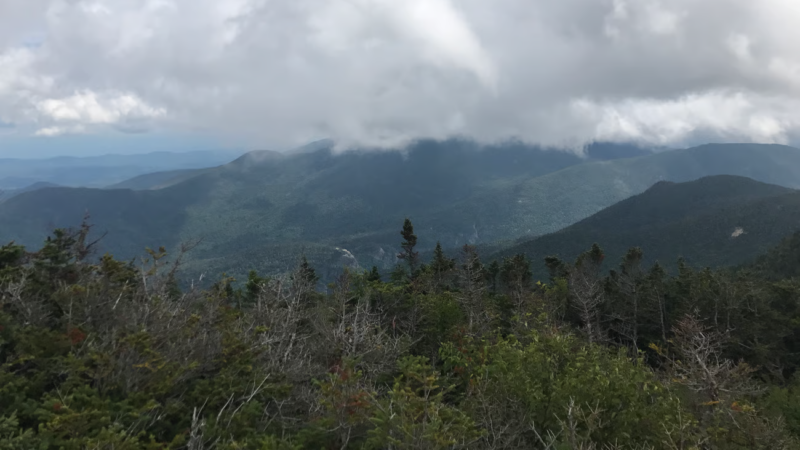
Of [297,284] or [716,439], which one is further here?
[297,284]

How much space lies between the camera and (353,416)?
10.0 metres

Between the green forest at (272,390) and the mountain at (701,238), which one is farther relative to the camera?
the mountain at (701,238)

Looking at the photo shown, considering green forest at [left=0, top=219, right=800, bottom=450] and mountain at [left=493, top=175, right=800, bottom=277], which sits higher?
green forest at [left=0, top=219, right=800, bottom=450]

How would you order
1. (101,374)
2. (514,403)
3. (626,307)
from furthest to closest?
(626,307) < (514,403) < (101,374)

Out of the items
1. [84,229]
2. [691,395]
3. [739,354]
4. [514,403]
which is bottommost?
[739,354]

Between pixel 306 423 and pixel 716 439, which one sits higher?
pixel 306 423

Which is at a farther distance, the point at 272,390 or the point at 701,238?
the point at 701,238

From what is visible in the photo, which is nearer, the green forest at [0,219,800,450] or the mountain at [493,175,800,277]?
the green forest at [0,219,800,450]

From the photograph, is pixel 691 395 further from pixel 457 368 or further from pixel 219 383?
pixel 219 383

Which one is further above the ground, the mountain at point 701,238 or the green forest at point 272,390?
the green forest at point 272,390

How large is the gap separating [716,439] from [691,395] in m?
4.22

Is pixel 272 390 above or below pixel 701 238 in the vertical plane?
above

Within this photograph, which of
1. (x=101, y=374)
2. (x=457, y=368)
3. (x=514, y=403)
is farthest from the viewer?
(x=457, y=368)

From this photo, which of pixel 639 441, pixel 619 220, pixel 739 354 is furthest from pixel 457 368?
pixel 619 220
